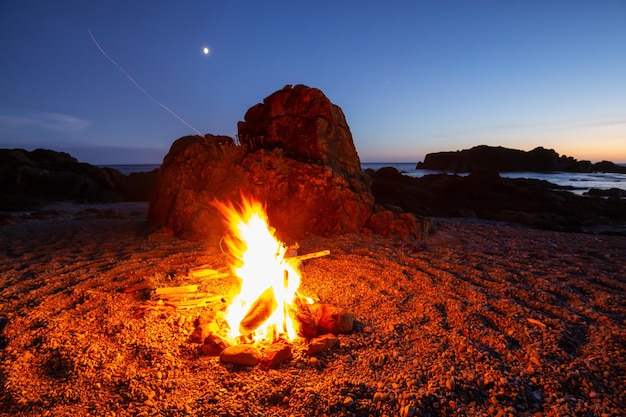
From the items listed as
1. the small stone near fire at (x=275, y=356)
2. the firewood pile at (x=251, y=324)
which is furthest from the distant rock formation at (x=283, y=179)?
the small stone near fire at (x=275, y=356)

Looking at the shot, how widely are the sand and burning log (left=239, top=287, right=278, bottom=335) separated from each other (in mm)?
521

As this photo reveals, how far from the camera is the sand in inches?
103

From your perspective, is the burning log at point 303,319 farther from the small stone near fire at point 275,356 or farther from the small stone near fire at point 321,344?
the small stone near fire at point 275,356

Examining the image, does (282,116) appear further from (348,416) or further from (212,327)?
(348,416)

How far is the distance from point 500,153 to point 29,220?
79.6 meters

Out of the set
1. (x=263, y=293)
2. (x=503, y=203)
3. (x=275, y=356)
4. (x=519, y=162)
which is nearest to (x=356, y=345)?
(x=275, y=356)

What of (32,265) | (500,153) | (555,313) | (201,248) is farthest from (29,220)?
(500,153)

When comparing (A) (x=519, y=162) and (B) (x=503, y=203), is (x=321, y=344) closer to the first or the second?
(B) (x=503, y=203)

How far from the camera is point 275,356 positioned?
3098 millimetres

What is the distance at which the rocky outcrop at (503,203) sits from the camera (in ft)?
44.6

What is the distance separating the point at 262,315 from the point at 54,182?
22674 mm

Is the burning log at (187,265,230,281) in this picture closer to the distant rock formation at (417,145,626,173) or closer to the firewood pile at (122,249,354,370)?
the firewood pile at (122,249,354,370)

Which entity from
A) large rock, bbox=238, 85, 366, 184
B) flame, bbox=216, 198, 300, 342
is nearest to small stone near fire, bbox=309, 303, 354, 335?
flame, bbox=216, 198, 300, 342

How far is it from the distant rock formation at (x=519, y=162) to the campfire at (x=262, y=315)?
67311mm
